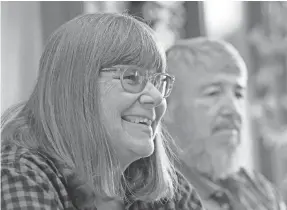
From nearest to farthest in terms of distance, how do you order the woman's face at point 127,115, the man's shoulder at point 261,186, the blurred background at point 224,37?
the woman's face at point 127,115
the man's shoulder at point 261,186
the blurred background at point 224,37

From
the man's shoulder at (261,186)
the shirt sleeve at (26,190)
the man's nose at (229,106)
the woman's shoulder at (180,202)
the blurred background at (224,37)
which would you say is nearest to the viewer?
the shirt sleeve at (26,190)

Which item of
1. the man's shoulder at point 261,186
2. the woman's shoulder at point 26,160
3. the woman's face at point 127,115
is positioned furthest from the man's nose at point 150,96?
the man's shoulder at point 261,186

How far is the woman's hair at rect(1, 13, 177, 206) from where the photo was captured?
1.05m

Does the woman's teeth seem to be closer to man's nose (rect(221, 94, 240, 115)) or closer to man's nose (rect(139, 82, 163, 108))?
man's nose (rect(139, 82, 163, 108))

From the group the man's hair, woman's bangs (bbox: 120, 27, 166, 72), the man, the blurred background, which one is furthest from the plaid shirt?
the blurred background

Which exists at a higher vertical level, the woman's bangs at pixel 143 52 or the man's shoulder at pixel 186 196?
the woman's bangs at pixel 143 52

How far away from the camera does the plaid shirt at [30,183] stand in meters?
0.96

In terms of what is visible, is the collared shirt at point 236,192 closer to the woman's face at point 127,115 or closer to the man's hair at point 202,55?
the man's hair at point 202,55

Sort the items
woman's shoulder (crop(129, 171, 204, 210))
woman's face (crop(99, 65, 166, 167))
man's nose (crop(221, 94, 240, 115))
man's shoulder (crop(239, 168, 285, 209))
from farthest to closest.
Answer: man's shoulder (crop(239, 168, 285, 209)) < man's nose (crop(221, 94, 240, 115)) < woman's shoulder (crop(129, 171, 204, 210)) < woman's face (crop(99, 65, 166, 167))

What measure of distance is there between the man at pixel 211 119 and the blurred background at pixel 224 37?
480mm

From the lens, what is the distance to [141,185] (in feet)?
3.85

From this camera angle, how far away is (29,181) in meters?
0.97

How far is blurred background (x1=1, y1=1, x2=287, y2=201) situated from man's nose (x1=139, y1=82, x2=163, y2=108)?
905 mm

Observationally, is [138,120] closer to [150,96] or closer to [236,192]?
[150,96]
